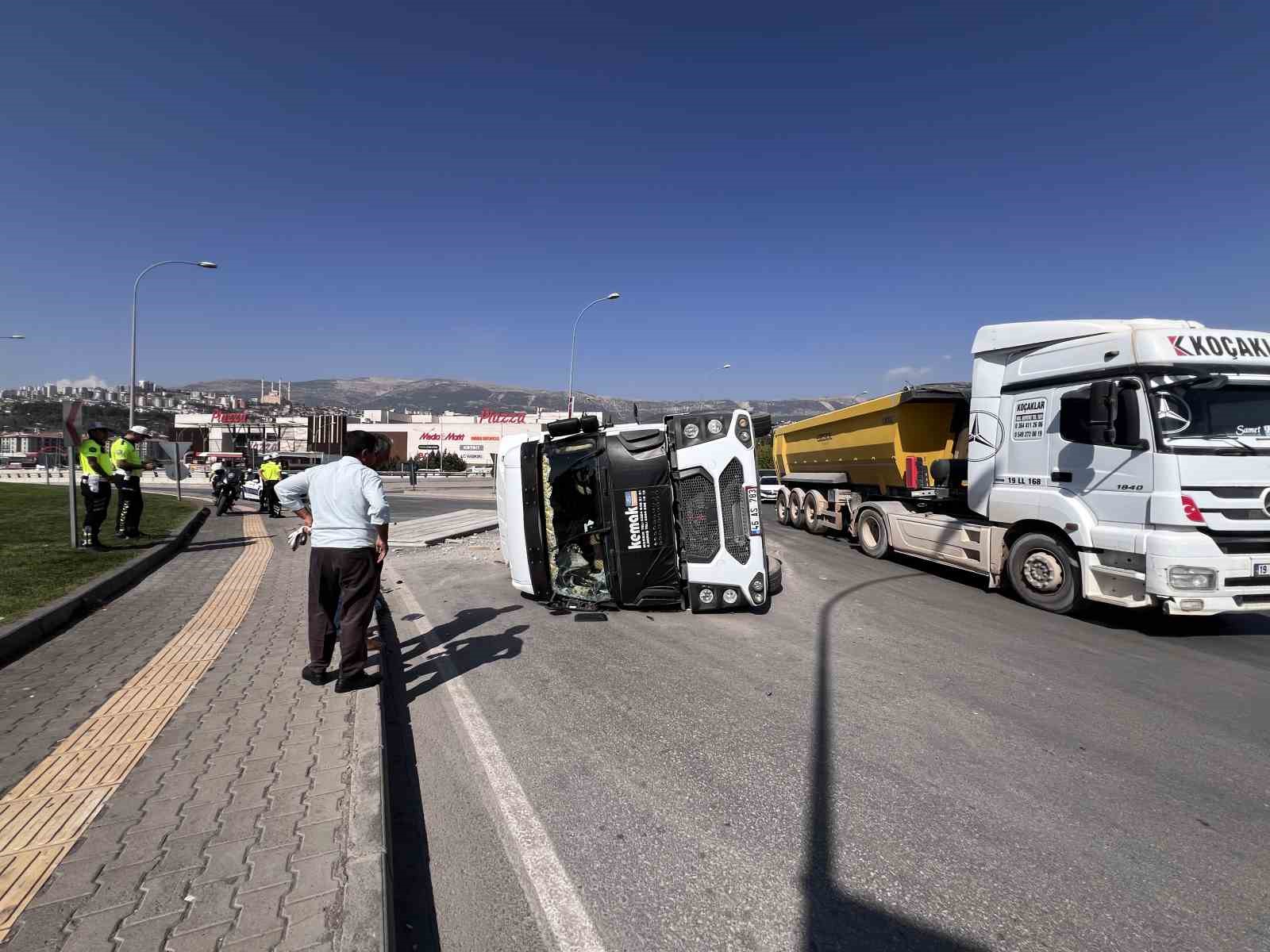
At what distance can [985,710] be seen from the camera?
4.17 metres

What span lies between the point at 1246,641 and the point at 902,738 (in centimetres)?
513

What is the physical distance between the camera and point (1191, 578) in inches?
223

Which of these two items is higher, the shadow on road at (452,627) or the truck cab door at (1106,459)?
the truck cab door at (1106,459)

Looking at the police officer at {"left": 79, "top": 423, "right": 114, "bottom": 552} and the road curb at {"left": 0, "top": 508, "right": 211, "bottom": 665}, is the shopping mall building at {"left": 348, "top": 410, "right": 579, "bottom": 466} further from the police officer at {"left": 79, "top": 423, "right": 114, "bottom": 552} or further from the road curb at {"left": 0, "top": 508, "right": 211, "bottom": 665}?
the road curb at {"left": 0, "top": 508, "right": 211, "bottom": 665}

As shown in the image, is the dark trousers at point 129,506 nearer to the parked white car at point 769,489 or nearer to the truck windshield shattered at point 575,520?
the truck windshield shattered at point 575,520

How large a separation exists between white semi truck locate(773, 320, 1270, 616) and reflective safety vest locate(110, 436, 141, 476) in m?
12.3

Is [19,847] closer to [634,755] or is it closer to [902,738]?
[634,755]

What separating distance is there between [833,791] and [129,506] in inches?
460

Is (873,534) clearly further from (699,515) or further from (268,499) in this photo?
(268,499)

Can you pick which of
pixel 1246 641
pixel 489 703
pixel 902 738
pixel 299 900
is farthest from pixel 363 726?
pixel 1246 641

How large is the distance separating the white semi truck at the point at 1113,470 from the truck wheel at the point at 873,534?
0.82 m

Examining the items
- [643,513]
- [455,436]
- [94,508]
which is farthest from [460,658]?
[455,436]

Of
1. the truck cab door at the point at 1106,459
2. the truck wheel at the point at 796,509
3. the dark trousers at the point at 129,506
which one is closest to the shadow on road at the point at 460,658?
the truck cab door at the point at 1106,459

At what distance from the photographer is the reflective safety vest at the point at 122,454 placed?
9.53 meters
